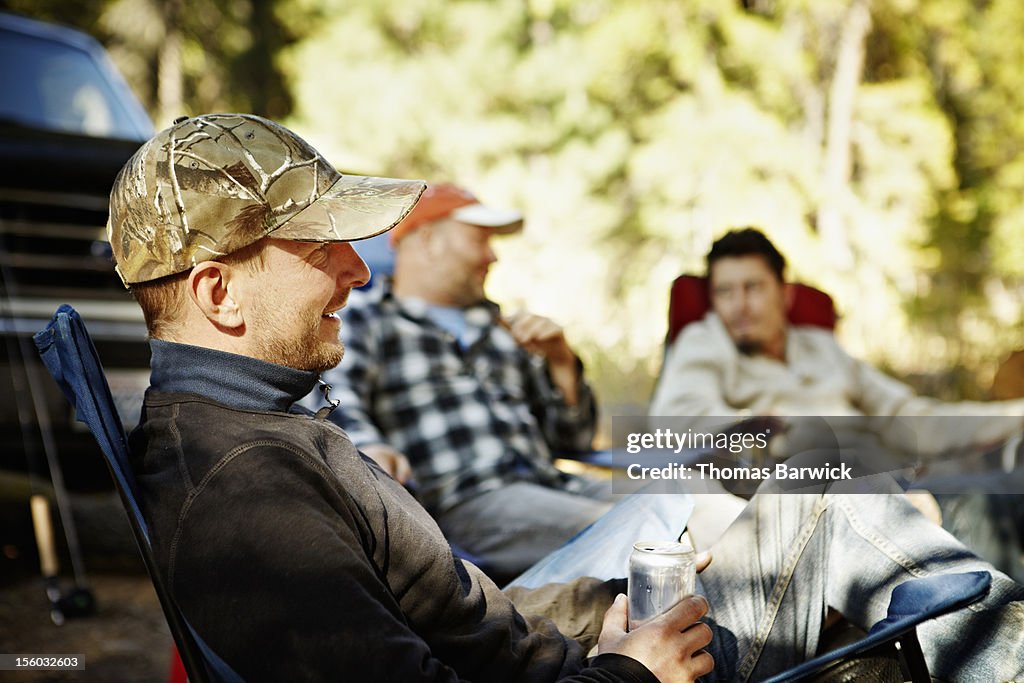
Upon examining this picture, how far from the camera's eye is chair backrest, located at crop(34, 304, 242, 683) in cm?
121

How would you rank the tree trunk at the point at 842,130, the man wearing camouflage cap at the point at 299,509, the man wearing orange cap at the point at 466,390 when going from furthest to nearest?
the tree trunk at the point at 842,130
the man wearing orange cap at the point at 466,390
the man wearing camouflage cap at the point at 299,509

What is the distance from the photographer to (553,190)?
11641 millimetres

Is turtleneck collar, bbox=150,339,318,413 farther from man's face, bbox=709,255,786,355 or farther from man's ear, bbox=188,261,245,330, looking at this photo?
man's face, bbox=709,255,786,355

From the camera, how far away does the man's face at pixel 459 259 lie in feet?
9.50

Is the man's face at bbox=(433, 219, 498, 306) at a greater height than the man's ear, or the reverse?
the man's ear

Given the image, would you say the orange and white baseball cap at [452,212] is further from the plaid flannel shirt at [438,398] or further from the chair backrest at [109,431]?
the chair backrest at [109,431]

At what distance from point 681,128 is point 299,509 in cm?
1017

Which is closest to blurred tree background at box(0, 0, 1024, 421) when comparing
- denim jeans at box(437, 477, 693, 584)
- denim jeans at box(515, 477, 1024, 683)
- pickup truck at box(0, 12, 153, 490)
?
pickup truck at box(0, 12, 153, 490)

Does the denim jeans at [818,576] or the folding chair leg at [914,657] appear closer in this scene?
the folding chair leg at [914,657]

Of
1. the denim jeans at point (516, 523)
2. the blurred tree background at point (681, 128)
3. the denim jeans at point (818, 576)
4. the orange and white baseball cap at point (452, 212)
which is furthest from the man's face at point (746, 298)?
the blurred tree background at point (681, 128)

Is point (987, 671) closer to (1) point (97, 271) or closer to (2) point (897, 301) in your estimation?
(1) point (97, 271)

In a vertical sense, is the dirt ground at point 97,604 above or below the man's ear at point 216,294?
below

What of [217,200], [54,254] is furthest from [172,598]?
[54,254]

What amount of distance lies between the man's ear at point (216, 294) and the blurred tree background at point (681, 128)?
25.8 ft
